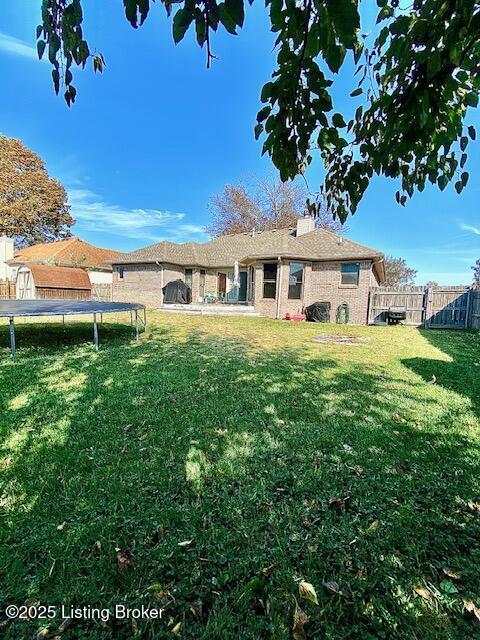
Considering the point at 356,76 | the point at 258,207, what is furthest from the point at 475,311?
the point at 258,207

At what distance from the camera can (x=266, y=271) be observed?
16.8 metres

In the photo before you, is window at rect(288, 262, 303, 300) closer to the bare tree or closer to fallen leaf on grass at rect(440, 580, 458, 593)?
fallen leaf on grass at rect(440, 580, 458, 593)

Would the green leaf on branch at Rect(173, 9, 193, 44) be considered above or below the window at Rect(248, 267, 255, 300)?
above

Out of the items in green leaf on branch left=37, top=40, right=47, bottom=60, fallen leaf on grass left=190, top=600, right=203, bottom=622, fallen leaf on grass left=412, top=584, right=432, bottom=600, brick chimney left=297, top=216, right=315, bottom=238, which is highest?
brick chimney left=297, top=216, right=315, bottom=238

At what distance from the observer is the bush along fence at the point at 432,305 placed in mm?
13648

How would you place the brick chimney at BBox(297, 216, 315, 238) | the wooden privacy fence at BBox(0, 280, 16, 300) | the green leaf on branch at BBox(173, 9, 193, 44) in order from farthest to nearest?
the wooden privacy fence at BBox(0, 280, 16, 300)
the brick chimney at BBox(297, 216, 315, 238)
the green leaf on branch at BBox(173, 9, 193, 44)

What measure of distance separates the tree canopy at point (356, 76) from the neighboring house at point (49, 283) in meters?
24.5

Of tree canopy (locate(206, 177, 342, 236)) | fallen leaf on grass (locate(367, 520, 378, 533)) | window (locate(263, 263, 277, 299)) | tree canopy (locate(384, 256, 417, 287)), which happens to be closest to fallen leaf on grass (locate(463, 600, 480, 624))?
fallen leaf on grass (locate(367, 520, 378, 533))

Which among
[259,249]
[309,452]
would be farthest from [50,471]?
[259,249]

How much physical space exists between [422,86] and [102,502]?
3.46 meters

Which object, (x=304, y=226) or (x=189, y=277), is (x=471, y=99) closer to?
(x=304, y=226)

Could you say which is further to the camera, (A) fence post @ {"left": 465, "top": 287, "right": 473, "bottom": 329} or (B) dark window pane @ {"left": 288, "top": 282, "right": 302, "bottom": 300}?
(B) dark window pane @ {"left": 288, "top": 282, "right": 302, "bottom": 300}

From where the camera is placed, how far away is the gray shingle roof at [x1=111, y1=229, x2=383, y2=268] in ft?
52.1

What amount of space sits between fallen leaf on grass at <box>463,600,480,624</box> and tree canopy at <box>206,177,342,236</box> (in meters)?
29.4
